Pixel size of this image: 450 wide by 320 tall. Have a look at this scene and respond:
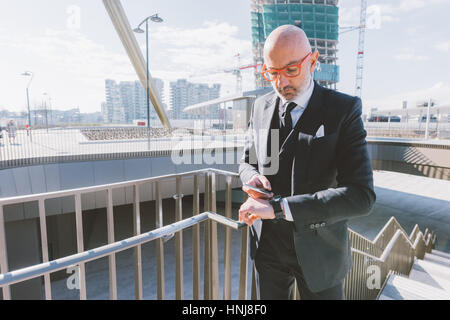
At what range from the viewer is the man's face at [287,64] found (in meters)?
1.38

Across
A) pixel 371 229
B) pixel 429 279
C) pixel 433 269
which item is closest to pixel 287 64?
pixel 429 279

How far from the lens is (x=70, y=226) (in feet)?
38.6

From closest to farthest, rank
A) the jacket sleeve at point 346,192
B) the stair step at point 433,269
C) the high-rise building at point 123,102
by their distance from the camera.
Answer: the jacket sleeve at point 346,192 → the stair step at point 433,269 → the high-rise building at point 123,102

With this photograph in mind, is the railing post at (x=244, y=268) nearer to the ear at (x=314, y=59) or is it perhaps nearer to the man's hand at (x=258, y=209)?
the man's hand at (x=258, y=209)

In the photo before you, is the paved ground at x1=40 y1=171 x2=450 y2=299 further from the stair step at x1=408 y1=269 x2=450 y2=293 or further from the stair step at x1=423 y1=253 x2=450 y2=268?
the stair step at x1=408 y1=269 x2=450 y2=293

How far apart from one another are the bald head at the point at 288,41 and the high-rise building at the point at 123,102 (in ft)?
191

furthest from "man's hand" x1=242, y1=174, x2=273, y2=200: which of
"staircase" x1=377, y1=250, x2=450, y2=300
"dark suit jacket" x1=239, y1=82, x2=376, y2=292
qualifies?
"staircase" x1=377, y1=250, x2=450, y2=300

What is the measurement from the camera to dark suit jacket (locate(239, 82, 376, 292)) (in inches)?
52.4

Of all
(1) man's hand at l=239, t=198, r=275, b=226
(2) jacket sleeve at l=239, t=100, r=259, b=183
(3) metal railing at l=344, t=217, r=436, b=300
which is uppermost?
(2) jacket sleeve at l=239, t=100, r=259, b=183

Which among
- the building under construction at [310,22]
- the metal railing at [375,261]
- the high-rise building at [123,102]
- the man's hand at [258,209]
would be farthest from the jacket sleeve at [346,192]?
the building under construction at [310,22]

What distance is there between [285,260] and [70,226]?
1263 cm

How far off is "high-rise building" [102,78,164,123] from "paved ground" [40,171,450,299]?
46.6 meters
